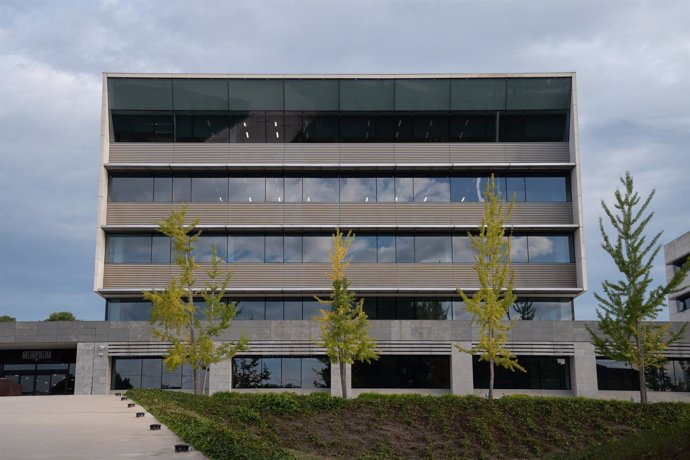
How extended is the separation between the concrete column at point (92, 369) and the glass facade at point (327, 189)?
10.1 meters

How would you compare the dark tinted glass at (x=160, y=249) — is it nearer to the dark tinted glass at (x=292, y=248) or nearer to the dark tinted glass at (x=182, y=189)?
the dark tinted glass at (x=182, y=189)

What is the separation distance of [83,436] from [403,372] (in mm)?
31231

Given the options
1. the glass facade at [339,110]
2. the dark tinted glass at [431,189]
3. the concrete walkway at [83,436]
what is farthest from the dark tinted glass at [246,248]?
the concrete walkway at [83,436]

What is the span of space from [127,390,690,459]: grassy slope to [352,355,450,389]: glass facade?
17972 millimetres

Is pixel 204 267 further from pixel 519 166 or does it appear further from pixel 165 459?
pixel 165 459

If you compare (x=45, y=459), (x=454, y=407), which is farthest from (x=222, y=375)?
(x=45, y=459)

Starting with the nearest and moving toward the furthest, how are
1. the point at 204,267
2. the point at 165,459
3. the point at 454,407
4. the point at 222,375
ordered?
the point at 165,459 → the point at 454,407 → the point at 222,375 → the point at 204,267

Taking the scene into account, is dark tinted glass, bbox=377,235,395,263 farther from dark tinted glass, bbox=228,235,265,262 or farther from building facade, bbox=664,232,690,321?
building facade, bbox=664,232,690,321

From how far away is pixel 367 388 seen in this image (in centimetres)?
4866

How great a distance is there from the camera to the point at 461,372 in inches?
1836

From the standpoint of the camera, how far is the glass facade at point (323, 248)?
51.2 metres

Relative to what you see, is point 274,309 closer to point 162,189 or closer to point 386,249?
point 386,249

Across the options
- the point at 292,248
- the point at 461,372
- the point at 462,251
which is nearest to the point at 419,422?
the point at 461,372

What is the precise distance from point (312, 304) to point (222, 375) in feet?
25.5
